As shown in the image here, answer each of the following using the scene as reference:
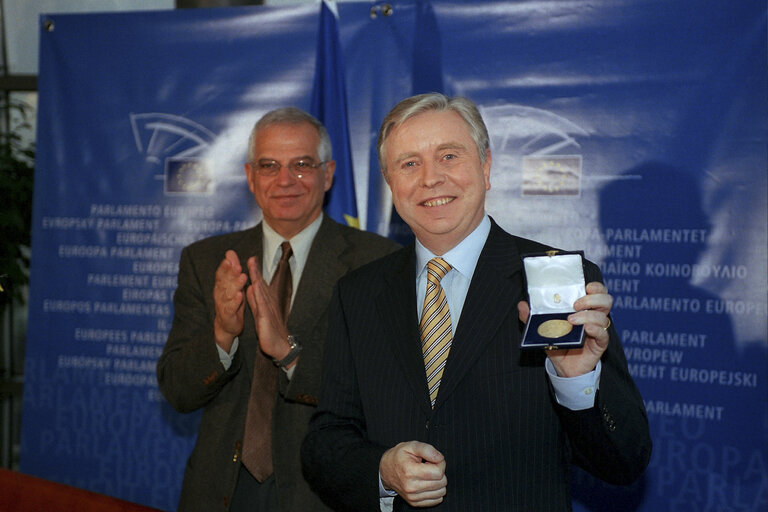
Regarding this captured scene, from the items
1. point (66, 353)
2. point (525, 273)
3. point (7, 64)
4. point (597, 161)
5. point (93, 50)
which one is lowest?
point (66, 353)

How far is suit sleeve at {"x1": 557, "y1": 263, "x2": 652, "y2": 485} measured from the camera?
5.29 feet

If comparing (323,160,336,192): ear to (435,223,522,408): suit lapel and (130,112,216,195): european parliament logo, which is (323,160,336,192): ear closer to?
(435,223,522,408): suit lapel

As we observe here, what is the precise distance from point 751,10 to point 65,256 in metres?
3.62

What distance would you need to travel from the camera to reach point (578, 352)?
1563mm

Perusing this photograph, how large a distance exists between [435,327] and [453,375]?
159 millimetres

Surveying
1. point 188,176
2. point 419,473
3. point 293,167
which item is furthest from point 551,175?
point 419,473

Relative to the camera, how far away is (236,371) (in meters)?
2.48

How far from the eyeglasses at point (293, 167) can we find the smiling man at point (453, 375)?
62 centimetres

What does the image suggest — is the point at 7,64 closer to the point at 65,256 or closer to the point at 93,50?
the point at 93,50

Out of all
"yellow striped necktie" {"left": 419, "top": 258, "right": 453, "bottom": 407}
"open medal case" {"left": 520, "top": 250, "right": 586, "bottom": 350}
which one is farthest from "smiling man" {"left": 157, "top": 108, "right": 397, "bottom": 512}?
"open medal case" {"left": 520, "top": 250, "right": 586, "bottom": 350}

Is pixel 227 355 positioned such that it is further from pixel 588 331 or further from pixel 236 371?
pixel 588 331

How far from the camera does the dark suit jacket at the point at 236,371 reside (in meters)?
2.39

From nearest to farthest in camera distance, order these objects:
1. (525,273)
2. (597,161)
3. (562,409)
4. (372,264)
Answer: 1. (525,273)
2. (562,409)
3. (372,264)
4. (597,161)

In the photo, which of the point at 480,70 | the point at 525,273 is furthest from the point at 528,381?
the point at 480,70
